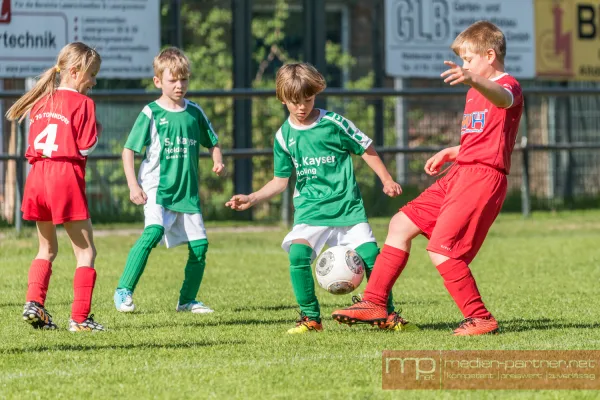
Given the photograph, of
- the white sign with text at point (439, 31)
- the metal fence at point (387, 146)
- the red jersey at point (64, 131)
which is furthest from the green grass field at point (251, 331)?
the white sign with text at point (439, 31)

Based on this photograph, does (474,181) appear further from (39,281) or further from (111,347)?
(39,281)

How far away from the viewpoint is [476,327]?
6.22m

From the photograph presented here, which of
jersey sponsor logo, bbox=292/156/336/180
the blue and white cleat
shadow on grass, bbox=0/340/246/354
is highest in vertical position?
jersey sponsor logo, bbox=292/156/336/180

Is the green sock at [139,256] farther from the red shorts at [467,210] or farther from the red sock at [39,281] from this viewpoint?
the red shorts at [467,210]

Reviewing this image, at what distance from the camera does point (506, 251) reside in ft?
38.2

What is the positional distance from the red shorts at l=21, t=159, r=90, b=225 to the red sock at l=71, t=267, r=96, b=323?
0.31 meters

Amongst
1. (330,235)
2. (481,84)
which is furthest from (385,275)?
(481,84)

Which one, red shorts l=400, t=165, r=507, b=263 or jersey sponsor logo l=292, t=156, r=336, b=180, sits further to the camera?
jersey sponsor logo l=292, t=156, r=336, b=180

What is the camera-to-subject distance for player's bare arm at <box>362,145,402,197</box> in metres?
6.60

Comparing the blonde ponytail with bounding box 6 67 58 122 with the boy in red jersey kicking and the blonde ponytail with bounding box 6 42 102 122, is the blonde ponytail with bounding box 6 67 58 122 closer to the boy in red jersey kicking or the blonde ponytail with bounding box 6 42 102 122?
the blonde ponytail with bounding box 6 42 102 122

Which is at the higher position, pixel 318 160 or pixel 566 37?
pixel 566 37

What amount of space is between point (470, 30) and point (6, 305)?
3513mm

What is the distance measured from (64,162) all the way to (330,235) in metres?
1.49

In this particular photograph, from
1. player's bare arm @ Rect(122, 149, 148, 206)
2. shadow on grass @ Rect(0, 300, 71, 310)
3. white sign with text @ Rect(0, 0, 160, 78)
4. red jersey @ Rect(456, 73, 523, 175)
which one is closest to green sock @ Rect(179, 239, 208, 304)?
player's bare arm @ Rect(122, 149, 148, 206)
